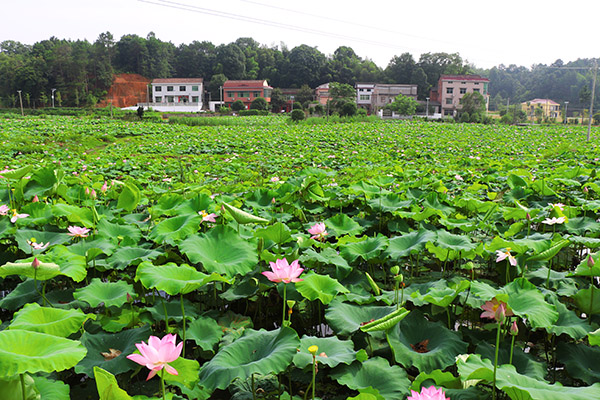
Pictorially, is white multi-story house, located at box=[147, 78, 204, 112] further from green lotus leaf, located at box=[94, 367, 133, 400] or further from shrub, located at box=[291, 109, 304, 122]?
green lotus leaf, located at box=[94, 367, 133, 400]

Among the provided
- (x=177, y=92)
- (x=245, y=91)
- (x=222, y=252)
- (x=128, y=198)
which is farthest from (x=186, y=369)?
(x=177, y=92)

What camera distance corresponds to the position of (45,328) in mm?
1123

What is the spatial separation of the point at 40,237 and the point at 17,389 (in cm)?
132

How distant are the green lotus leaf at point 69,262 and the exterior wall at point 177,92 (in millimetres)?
52188

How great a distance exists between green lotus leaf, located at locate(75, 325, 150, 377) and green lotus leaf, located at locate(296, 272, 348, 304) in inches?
21.0

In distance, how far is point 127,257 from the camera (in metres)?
1.82

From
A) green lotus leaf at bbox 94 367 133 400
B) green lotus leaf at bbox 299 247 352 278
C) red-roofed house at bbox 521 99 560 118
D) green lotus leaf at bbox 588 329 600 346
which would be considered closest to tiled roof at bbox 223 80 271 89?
red-roofed house at bbox 521 99 560 118

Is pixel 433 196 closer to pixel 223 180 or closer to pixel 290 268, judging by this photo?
pixel 290 268

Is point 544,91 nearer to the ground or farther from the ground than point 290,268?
farther from the ground

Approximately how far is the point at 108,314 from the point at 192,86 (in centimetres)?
5347

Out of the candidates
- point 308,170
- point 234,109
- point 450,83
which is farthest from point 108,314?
point 450,83

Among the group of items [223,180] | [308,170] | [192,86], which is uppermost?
[192,86]

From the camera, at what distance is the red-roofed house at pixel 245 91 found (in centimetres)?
5019

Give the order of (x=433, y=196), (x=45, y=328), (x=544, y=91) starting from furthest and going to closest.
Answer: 1. (x=544, y=91)
2. (x=433, y=196)
3. (x=45, y=328)
